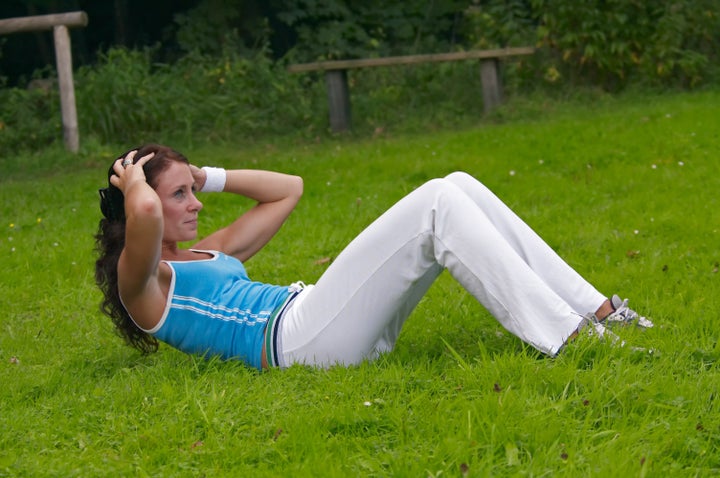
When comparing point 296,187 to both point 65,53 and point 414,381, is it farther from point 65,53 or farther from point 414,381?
point 65,53

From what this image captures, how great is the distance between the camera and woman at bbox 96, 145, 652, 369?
11.6ft

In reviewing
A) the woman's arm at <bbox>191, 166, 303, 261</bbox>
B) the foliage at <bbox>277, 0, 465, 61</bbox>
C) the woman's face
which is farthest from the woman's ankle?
the foliage at <bbox>277, 0, 465, 61</bbox>

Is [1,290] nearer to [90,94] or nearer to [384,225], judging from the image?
[384,225]

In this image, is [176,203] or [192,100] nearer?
[176,203]

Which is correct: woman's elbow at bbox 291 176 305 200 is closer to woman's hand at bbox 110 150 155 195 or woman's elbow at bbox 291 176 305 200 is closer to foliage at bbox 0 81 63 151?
woman's hand at bbox 110 150 155 195

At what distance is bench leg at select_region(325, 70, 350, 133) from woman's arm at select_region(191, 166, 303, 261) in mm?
7048

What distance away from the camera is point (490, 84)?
38.0ft

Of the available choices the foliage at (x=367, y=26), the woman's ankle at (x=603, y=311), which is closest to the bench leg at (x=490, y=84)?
the foliage at (x=367, y=26)

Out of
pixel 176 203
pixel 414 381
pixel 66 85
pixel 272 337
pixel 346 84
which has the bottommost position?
pixel 414 381

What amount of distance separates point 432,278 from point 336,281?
1.30 ft

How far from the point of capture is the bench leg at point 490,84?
11.5m

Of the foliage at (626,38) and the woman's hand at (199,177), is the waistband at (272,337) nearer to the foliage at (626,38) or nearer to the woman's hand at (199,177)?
the woman's hand at (199,177)

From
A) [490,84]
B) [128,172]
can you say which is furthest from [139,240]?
[490,84]

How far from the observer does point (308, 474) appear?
9.67 feet
